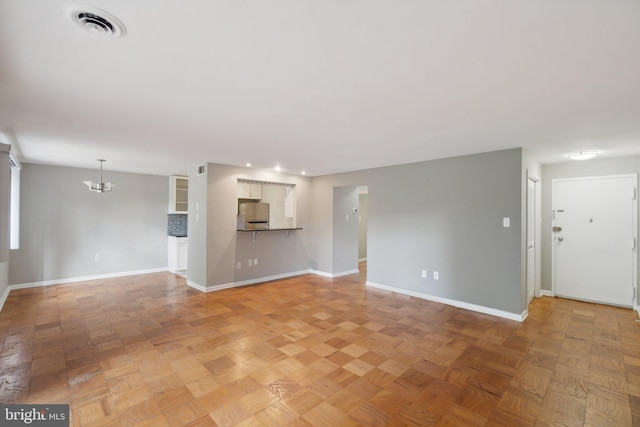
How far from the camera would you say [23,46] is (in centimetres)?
151

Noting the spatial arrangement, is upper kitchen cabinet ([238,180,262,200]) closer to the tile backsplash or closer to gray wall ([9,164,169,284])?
the tile backsplash

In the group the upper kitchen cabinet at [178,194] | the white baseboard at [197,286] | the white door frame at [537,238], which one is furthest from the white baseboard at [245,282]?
the white door frame at [537,238]

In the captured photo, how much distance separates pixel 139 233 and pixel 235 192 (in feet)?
9.35

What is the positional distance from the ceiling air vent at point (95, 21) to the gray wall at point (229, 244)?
3.80 m

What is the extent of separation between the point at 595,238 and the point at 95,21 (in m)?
6.34

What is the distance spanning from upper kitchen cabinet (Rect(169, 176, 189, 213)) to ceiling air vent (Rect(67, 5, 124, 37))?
5842mm

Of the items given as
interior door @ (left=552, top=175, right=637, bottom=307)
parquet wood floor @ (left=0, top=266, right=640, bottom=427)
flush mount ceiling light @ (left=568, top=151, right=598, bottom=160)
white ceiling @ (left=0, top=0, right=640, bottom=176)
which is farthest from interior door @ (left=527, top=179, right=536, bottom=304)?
white ceiling @ (left=0, top=0, right=640, bottom=176)

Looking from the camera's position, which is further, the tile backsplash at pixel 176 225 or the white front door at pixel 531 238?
the tile backsplash at pixel 176 225

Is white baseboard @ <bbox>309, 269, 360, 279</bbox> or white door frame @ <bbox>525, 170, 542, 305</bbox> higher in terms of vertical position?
white door frame @ <bbox>525, 170, 542, 305</bbox>

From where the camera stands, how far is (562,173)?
4.78 m

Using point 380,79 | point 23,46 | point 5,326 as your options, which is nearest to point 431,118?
point 380,79

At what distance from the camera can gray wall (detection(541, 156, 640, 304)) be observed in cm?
426

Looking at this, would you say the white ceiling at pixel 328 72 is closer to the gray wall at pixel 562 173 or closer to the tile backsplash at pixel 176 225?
the gray wall at pixel 562 173

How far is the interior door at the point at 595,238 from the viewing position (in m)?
4.25
